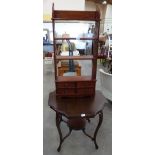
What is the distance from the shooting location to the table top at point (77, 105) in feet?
7.96

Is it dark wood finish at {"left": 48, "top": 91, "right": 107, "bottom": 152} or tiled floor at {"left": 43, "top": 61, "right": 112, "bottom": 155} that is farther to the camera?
tiled floor at {"left": 43, "top": 61, "right": 112, "bottom": 155}

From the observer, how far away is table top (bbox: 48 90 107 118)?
7.96 ft

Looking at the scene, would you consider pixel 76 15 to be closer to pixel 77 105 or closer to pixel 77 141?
pixel 77 105

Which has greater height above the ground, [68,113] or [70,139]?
[68,113]

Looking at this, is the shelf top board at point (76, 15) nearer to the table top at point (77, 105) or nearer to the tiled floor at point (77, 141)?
the table top at point (77, 105)

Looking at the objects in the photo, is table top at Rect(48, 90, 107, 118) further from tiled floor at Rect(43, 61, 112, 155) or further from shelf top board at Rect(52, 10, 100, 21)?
shelf top board at Rect(52, 10, 100, 21)

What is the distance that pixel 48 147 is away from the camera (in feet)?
9.46

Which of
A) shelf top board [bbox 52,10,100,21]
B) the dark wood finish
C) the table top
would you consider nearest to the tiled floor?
the dark wood finish

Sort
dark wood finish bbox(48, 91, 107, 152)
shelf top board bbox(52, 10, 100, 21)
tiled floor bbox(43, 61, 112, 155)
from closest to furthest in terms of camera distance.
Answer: dark wood finish bbox(48, 91, 107, 152) < shelf top board bbox(52, 10, 100, 21) < tiled floor bbox(43, 61, 112, 155)

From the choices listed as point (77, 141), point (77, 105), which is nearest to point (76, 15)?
point (77, 105)
